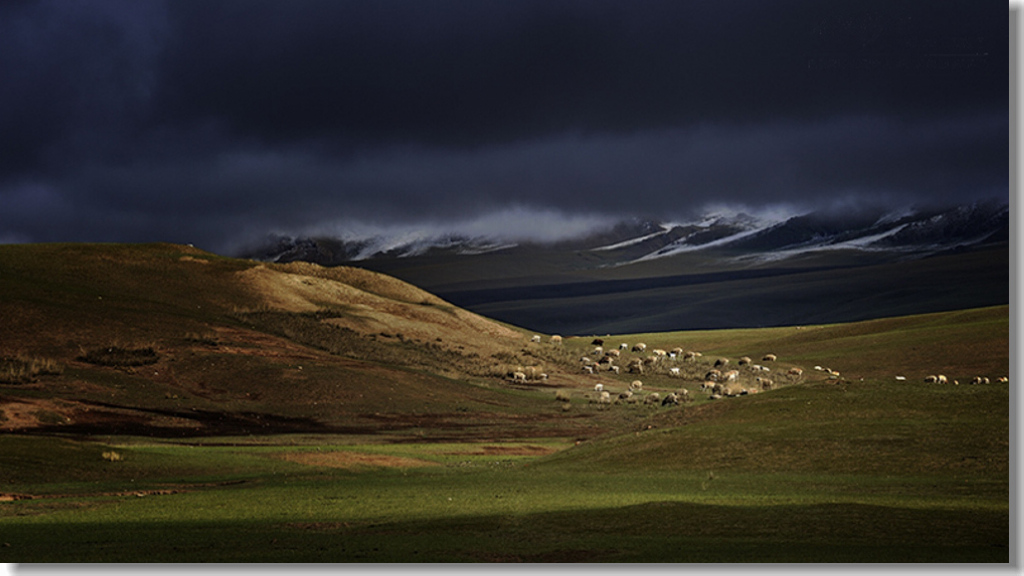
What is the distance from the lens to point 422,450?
1809 inches

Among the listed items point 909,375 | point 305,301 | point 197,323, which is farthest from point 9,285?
point 909,375

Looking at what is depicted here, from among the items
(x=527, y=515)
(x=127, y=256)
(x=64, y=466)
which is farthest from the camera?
(x=127, y=256)

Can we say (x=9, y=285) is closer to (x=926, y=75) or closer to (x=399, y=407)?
(x=399, y=407)

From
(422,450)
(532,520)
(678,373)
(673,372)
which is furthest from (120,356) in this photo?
(532,520)

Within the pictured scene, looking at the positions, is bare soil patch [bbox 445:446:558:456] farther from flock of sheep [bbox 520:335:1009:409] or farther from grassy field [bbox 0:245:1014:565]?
flock of sheep [bbox 520:335:1009:409]

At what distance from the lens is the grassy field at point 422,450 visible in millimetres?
20875

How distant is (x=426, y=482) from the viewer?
32875 millimetres

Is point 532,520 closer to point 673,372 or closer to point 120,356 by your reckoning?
point 120,356

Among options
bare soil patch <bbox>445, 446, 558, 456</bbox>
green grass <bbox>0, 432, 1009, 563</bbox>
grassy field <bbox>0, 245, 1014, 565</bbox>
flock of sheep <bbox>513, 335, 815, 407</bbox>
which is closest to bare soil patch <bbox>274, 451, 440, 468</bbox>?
grassy field <bbox>0, 245, 1014, 565</bbox>

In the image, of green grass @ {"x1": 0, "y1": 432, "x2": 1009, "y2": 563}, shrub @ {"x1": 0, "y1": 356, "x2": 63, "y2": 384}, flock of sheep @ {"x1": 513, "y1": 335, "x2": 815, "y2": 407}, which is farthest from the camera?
flock of sheep @ {"x1": 513, "y1": 335, "x2": 815, "y2": 407}

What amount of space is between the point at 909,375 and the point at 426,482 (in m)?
63.3

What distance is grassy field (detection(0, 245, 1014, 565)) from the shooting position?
20875 mm

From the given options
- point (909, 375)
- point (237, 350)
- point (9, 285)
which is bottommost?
point (909, 375)

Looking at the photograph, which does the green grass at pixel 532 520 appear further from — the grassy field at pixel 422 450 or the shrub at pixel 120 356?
the shrub at pixel 120 356
